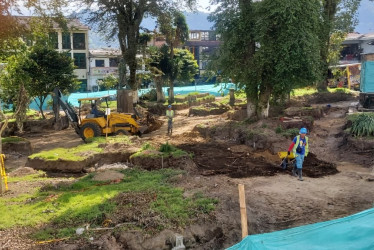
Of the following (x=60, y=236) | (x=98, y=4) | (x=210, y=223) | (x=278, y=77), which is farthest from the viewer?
(x=98, y=4)

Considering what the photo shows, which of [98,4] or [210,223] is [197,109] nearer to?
[98,4]

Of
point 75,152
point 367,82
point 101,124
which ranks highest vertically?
point 367,82

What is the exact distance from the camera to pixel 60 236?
26.2 ft

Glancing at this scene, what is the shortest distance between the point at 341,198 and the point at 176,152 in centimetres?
595

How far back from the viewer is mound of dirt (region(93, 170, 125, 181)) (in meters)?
11.7

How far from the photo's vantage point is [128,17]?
2811cm

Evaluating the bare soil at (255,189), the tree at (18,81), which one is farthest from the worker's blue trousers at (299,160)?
the tree at (18,81)

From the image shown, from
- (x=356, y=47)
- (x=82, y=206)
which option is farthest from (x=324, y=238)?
(x=356, y=47)

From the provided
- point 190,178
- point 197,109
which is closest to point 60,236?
point 190,178

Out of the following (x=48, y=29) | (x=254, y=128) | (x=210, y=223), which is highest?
(x=48, y=29)

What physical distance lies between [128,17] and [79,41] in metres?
22.0

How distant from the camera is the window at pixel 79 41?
4759 centimetres

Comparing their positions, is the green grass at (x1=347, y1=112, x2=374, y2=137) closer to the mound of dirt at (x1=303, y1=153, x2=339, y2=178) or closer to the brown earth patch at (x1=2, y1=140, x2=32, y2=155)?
the mound of dirt at (x1=303, y1=153, x2=339, y2=178)

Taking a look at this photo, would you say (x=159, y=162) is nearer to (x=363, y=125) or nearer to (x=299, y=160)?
(x=299, y=160)
